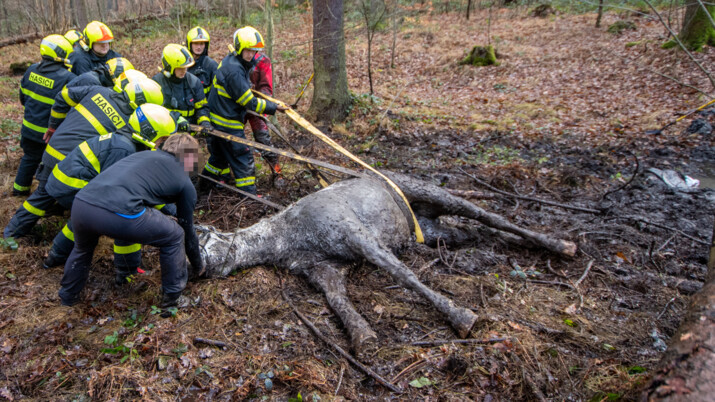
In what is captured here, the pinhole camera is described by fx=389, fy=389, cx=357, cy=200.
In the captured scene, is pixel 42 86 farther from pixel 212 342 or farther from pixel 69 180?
pixel 212 342

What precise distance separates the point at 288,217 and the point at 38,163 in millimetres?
3705

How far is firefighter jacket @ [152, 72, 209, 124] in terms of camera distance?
5.19m

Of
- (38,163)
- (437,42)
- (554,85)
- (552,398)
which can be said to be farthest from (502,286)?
(437,42)

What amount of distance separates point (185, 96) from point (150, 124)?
2074mm

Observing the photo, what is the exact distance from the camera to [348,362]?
3008 millimetres

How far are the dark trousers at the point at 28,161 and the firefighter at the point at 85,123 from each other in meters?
1.13

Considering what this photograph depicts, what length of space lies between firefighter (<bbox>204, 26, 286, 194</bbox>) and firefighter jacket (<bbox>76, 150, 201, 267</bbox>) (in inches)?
84.0

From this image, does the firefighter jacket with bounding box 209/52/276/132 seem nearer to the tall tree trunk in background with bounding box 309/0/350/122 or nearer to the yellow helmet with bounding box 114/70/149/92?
the yellow helmet with bounding box 114/70/149/92

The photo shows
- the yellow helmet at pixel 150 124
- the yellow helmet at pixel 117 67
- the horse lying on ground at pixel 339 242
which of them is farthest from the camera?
the yellow helmet at pixel 117 67

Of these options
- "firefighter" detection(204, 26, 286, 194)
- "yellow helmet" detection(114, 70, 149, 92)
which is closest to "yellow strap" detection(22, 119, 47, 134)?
"yellow helmet" detection(114, 70, 149, 92)

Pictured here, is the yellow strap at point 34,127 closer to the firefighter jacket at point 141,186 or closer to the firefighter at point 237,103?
the firefighter at point 237,103

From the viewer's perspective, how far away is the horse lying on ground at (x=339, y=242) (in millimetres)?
3512

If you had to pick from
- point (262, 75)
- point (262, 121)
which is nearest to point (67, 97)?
point (262, 121)

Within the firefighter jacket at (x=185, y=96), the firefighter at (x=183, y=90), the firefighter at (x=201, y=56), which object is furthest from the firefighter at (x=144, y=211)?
the firefighter at (x=201, y=56)
